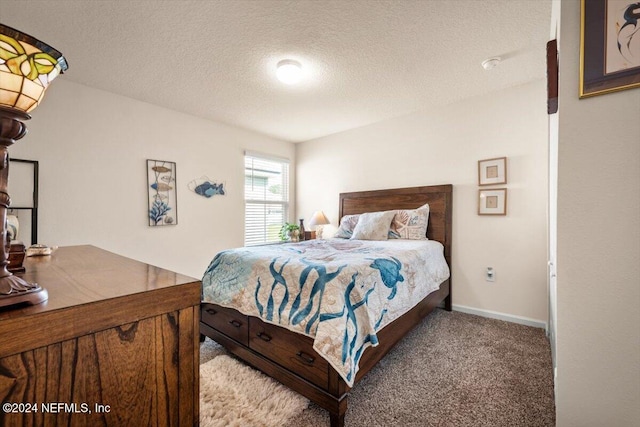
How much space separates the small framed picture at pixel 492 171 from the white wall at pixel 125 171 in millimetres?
3144

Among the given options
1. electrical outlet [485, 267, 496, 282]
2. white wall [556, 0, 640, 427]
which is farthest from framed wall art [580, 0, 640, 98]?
electrical outlet [485, 267, 496, 282]

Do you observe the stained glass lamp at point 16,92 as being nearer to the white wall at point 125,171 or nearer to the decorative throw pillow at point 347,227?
the white wall at point 125,171

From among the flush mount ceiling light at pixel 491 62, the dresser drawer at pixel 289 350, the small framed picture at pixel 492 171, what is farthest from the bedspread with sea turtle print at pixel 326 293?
the flush mount ceiling light at pixel 491 62

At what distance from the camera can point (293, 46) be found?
6.85 ft

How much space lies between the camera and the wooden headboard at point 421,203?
3115 mm

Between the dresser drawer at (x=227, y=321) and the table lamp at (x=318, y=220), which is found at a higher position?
the table lamp at (x=318, y=220)

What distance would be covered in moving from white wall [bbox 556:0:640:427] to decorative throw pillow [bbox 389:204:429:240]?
2.01 m

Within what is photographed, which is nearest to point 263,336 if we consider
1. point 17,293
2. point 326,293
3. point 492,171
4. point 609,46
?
point 326,293

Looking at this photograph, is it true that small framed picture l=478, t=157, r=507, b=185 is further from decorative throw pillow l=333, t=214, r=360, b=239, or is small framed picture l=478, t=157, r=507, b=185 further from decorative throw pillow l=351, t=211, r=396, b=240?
decorative throw pillow l=333, t=214, r=360, b=239

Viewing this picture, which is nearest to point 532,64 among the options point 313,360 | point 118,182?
point 313,360

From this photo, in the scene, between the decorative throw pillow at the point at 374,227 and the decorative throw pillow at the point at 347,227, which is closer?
the decorative throw pillow at the point at 374,227

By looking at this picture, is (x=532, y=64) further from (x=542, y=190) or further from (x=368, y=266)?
(x=368, y=266)

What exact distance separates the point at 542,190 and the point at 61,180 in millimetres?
4612

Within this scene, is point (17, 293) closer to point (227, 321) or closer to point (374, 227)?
point (227, 321)
